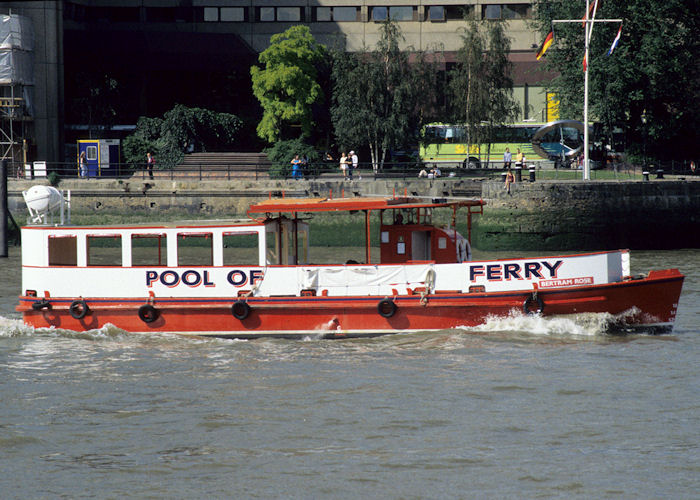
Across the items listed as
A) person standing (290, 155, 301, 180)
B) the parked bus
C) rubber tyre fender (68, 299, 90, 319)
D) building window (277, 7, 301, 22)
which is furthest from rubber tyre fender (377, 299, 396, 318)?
building window (277, 7, 301, 22)

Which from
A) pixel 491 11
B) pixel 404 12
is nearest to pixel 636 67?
pixel 491 11

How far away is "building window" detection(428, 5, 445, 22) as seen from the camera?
64.0 metres

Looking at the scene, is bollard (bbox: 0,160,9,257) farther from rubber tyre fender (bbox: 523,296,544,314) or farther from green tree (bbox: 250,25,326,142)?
rubber tyre fender (bbox: 523,296,544,314)

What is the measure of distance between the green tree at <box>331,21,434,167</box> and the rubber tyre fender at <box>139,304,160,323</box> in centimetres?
3009

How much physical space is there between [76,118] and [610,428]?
50.5 meters

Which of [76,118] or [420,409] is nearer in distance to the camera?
[420,409]

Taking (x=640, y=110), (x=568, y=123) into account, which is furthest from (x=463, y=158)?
(x=640, y=110)

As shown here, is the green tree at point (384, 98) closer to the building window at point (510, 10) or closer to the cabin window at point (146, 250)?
the building window at point (510, 10)

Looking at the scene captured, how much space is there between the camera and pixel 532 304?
20844 millimetres

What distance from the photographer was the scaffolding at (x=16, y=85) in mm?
54781

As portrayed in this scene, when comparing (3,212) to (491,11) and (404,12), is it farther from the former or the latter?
(491,11)

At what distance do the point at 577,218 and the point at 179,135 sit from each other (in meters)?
24.4

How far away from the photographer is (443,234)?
22.4 metres

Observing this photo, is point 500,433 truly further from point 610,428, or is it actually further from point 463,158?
point 463,158
